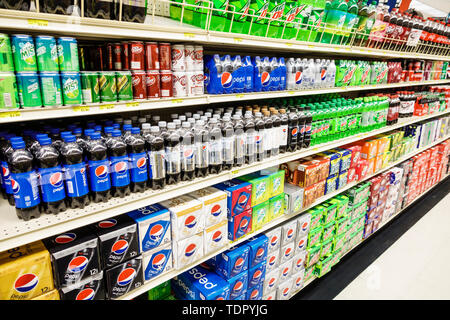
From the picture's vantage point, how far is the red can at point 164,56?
141 centimetres

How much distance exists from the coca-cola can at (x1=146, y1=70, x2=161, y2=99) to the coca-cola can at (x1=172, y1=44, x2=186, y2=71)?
0.13m

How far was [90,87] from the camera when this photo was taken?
120 cm

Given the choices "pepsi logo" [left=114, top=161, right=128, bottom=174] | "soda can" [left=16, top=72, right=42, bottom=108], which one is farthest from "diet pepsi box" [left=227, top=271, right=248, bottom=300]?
"soda can" [left=16, top=72, right=42, bottom=108]

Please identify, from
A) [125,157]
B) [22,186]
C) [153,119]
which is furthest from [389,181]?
[22,186]

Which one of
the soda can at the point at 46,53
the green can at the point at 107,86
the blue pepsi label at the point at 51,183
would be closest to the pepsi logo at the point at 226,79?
the green can at the point at 107,86

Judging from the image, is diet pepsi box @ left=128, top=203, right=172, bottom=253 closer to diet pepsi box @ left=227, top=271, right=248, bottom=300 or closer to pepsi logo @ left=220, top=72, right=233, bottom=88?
Result: diet pepsi box @ left=227, top=271, right=248, bottom=300

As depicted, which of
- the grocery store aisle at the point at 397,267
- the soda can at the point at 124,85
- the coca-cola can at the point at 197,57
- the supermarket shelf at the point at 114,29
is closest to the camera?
the supermarket shelf at the point at 114,29

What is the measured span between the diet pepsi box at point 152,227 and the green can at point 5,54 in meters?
0.81

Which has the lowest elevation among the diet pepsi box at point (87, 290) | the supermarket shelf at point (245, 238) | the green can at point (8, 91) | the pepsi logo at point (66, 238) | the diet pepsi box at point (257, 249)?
the diet pepsi box at point (257, 249)

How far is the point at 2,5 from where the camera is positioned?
3.21 ft

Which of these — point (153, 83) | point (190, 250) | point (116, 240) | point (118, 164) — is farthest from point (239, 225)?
point (153, 83)

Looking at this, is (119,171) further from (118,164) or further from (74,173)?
(74,173)

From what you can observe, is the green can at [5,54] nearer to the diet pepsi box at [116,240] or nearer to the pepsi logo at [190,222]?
the diet pepsi box at [116,240]

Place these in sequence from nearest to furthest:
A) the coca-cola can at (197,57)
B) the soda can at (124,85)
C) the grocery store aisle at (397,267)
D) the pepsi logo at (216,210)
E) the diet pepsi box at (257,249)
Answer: the soda can at (124,85)
the coca-cola can at (197,57)
the pepsi logo at (216,210)
the diet pepsi box at (257,249)
the grocery store aisle at (397,267)
